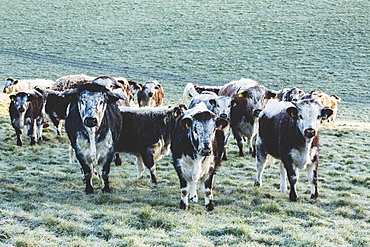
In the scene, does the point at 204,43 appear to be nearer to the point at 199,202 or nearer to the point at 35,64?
the point at 35,64

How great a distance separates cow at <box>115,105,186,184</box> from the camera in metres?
10.4

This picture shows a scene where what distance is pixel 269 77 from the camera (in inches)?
1518

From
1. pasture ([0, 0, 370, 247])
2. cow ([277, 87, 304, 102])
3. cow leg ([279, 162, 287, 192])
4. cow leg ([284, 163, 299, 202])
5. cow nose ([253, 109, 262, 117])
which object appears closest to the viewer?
pasture ([0, 0, 370, 247])

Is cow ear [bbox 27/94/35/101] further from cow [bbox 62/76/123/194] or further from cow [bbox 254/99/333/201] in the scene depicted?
cow [bbox 254/99/333/201]

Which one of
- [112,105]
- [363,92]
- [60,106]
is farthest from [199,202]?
[363,92]

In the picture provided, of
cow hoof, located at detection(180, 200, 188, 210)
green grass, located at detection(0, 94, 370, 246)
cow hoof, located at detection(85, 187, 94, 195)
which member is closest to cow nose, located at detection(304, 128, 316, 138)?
green grass, located at detection(0, 94, 370, 246)

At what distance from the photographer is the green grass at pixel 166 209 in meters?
6.55

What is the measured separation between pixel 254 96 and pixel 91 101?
5.94m

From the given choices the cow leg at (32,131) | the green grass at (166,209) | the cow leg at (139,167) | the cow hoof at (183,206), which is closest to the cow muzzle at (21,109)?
the cow leg at (32,131)

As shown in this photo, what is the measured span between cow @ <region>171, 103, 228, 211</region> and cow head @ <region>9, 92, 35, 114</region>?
7.00 m

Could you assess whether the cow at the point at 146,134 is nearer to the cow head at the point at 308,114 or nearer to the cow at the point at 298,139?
the cow at the point at 298,139

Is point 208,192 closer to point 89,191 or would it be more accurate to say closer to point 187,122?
point 187,122

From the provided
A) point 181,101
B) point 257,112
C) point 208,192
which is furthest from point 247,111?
point 181,101

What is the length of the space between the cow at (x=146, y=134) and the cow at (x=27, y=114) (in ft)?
14.8
